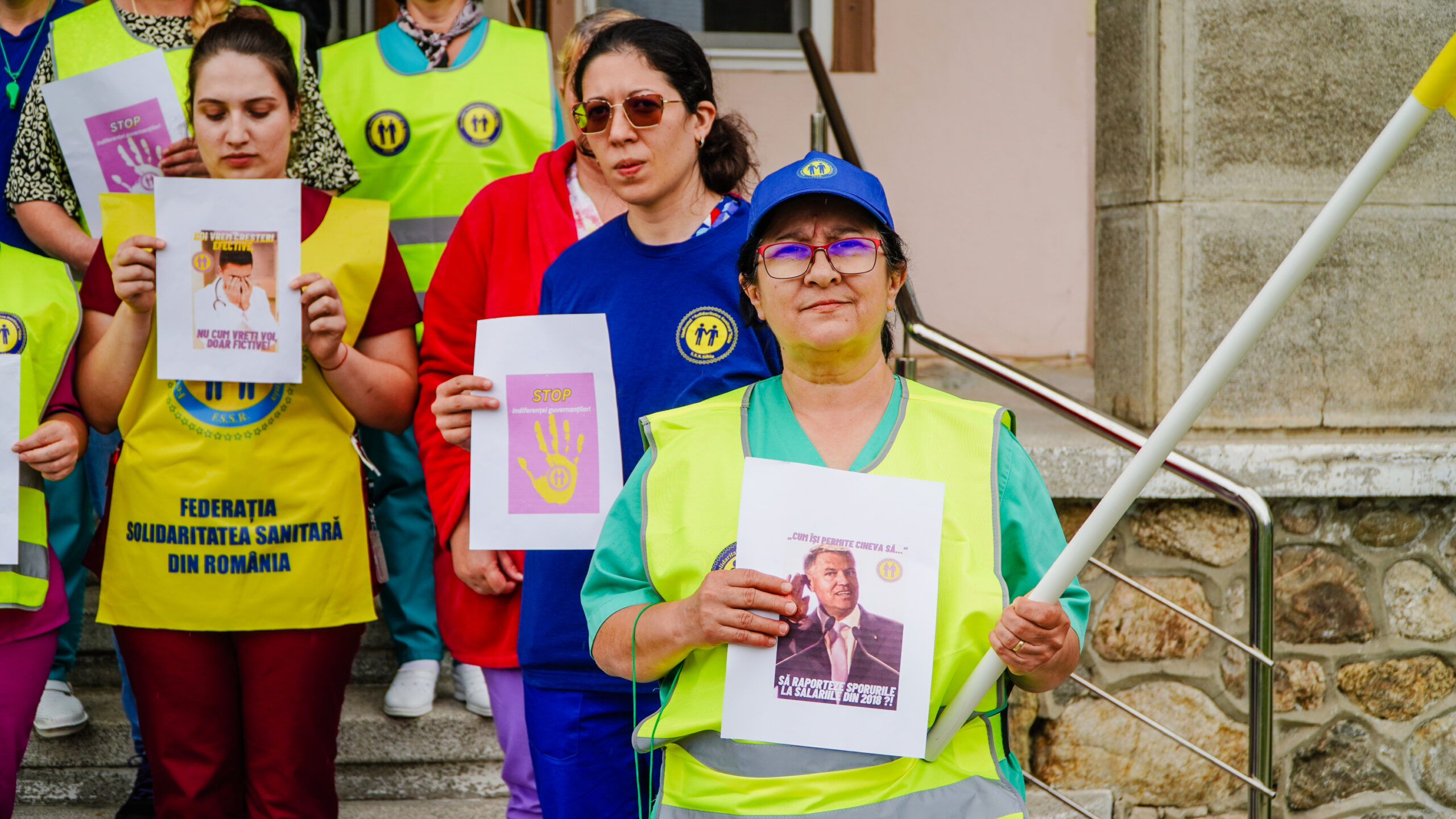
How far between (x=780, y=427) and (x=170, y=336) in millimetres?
1349

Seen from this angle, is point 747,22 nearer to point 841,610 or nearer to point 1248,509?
point 1248,509

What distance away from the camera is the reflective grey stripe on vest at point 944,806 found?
1667mm

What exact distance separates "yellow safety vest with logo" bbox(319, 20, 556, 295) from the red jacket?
3.40 ft

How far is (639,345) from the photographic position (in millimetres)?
2174

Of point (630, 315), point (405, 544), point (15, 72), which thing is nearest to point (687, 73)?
point (630, 315)

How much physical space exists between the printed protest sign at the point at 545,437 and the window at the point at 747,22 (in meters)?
4.80

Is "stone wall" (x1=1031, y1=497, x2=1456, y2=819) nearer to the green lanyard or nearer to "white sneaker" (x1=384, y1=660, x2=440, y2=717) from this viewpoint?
"white sneaker" (x1=384, y1=660, x2=440, y2=717)

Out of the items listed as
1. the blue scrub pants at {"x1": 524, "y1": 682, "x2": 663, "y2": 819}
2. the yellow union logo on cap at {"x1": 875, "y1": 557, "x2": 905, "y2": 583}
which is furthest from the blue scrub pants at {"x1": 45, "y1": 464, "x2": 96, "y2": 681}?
the yellow union logo on cap at {"x1": 875, "y1": 557, "x2": 905, "y2": 583}

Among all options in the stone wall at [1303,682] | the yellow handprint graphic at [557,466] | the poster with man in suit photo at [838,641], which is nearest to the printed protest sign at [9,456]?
the yellow handprint graphic at [557,466]

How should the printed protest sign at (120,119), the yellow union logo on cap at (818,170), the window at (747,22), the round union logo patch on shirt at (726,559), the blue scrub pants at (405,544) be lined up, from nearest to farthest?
the round union logo patch on shirt at (726,559) < the yellow union logo on cap at (818,170) < the printed protest sign at (120,119) < the blue scrub pants at (405,544) < the window at (747,22)

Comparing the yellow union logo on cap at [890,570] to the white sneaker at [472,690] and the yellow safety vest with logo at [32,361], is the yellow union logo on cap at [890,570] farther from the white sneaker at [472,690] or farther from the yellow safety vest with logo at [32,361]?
the white sneaker at [472,690]

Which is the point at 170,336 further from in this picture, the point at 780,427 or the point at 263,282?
the point at 780,427

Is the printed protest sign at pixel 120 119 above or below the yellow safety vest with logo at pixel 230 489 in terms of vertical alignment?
above

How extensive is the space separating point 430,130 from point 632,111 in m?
1.54
